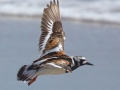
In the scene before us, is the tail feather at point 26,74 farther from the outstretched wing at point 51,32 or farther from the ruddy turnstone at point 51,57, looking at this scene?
the outstretched wing at point 51,32

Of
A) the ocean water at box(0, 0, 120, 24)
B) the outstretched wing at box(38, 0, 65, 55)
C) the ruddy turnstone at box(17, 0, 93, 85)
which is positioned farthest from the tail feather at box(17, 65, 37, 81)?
the ocean water at box(0, 0, 120, 24)

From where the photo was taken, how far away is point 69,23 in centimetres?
812

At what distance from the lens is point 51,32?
18.8ft

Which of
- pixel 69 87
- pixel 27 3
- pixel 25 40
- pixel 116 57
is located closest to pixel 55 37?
pixel 69 87

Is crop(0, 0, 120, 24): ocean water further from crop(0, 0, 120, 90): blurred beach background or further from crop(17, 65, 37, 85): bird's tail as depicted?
crop(17, 65, 37, 85): bird's tail

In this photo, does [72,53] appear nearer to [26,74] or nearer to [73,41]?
[73,41]

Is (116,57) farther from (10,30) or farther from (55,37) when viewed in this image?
(10,30)

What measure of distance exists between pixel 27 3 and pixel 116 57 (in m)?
3.41

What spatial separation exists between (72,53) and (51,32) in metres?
0.85

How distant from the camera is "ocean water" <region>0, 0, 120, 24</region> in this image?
328 inches

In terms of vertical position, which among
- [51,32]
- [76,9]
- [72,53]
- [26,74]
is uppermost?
[51,32]

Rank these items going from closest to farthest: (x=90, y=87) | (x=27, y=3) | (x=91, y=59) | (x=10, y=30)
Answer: (x=90, y=87)
(x=91, y=59)
(x=10, y=30)
(x=27, y=3)

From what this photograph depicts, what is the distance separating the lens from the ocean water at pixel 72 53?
5551 millimetres

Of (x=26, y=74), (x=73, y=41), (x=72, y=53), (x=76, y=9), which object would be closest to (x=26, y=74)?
(x=26, y=74)
